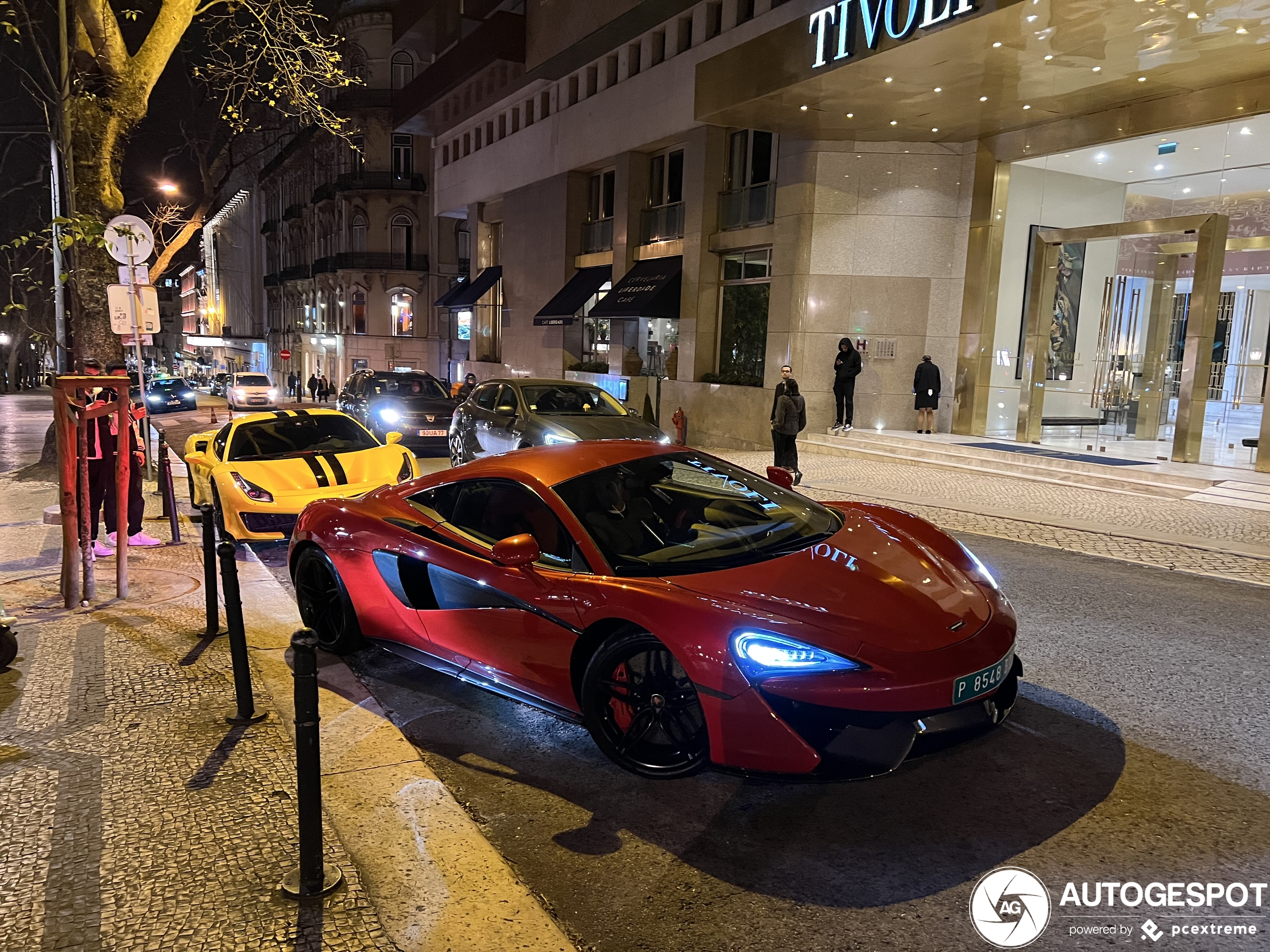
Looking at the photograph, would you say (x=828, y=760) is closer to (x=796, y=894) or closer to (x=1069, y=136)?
(x=796, y=894)

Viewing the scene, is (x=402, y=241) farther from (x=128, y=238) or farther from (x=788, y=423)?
(x=128, y=238)

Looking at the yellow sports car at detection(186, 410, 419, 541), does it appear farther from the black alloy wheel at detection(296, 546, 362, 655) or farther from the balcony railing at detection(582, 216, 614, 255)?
the balcony railing at detection(582, 216, 614, 255)

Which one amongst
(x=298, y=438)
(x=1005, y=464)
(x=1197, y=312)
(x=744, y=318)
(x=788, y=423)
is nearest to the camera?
(x=298, y=438)

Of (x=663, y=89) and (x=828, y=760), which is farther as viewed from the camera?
(x=663, y=89)

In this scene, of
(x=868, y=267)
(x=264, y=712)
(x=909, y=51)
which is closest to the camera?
(x=264, y=712)

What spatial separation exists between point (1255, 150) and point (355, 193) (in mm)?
49981

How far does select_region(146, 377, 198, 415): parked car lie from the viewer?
109 ft

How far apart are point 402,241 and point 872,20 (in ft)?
149

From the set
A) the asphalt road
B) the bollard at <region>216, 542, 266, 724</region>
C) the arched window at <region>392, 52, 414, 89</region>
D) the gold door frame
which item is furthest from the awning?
the arched window at <region>392, 52, 414, 89</region>

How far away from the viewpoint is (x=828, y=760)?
11.2ft

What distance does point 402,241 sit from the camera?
180 feet

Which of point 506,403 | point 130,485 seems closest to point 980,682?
point 130,485

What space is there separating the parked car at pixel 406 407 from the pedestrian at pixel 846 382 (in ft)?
27.4

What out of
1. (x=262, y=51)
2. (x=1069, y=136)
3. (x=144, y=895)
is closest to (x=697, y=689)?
(x=144, y=895)
